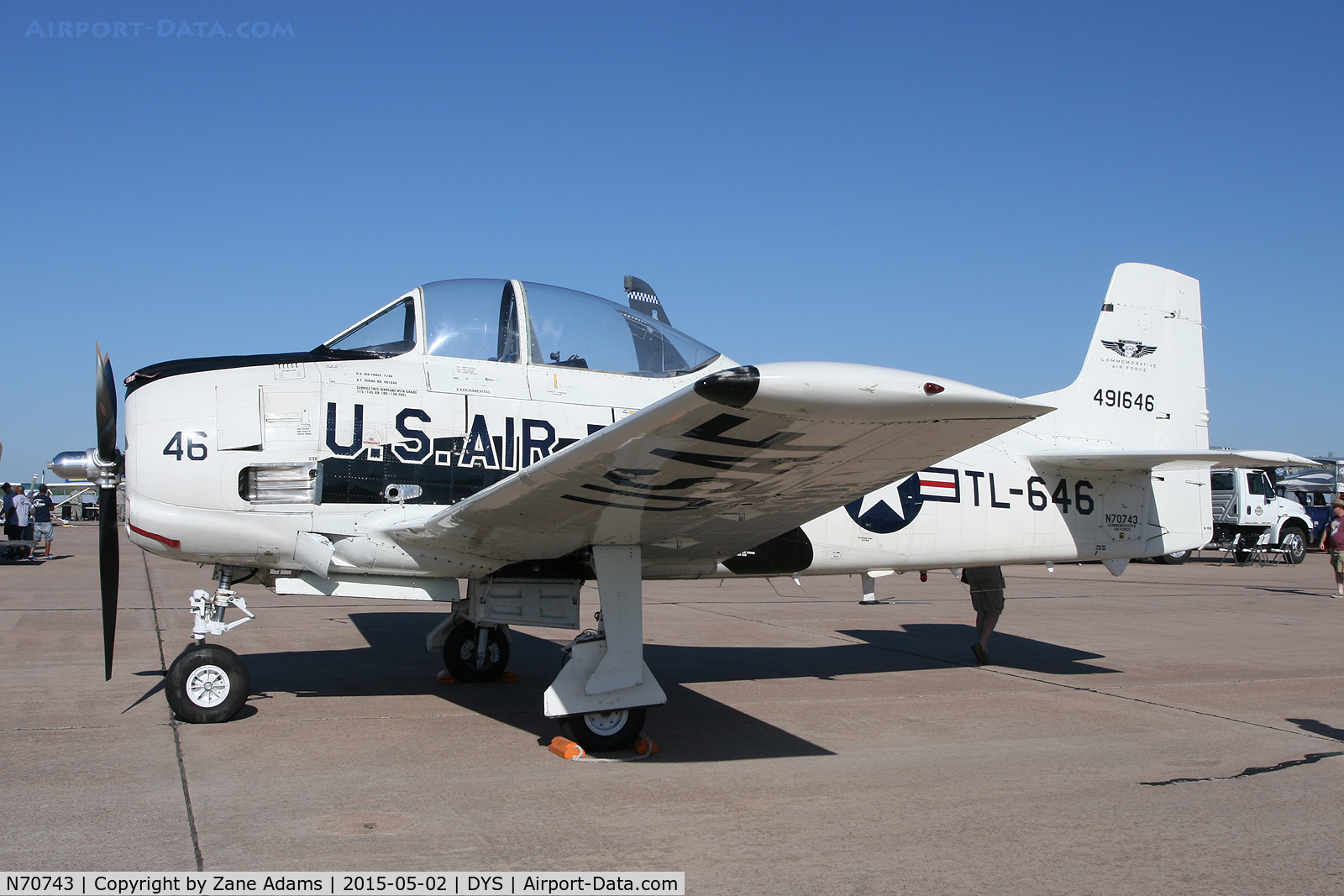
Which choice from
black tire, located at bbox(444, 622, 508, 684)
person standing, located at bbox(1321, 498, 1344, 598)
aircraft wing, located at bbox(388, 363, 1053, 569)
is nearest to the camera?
aircraft wing, located at bbox(388, 363, 1053, 569)

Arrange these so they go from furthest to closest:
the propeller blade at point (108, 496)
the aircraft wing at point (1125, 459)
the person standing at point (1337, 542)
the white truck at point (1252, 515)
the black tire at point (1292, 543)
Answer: the black tire at point (1292, 543)
the white truck at point (1252, 515)
the person standing at point (1337, 542)
the aircraft wing at point (1125, 459)
the propeller blade at point (108, 496)

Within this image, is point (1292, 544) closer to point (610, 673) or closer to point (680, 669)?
point (680, 669)

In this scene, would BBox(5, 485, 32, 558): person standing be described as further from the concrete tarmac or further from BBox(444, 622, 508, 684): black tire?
BBox(444, 622, 508, 684): black tire

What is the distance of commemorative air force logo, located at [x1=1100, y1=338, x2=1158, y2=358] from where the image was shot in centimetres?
841

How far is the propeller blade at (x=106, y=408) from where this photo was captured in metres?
5.47

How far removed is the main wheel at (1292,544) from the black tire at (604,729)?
24.7 meters

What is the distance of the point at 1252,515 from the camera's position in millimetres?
23875

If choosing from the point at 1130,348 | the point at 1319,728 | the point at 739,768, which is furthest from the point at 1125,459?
the point at 739,768

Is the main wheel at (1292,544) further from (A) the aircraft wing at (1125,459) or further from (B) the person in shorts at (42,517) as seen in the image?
(B) the person in shorts at (42,517)

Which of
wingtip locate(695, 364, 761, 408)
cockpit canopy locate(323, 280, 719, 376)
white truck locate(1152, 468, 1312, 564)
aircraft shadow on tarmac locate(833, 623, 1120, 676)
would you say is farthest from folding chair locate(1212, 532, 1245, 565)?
wingtip locate(695, 364, 761, 408)

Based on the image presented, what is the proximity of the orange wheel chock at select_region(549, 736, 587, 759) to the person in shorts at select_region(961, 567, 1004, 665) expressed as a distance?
4612 millimetres

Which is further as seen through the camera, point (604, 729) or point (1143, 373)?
point (1143, 373)

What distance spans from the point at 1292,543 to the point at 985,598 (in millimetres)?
20403

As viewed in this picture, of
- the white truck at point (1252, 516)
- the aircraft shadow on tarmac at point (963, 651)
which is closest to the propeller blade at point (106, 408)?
the aircraft shadow on tarmac at point (963, 651)
